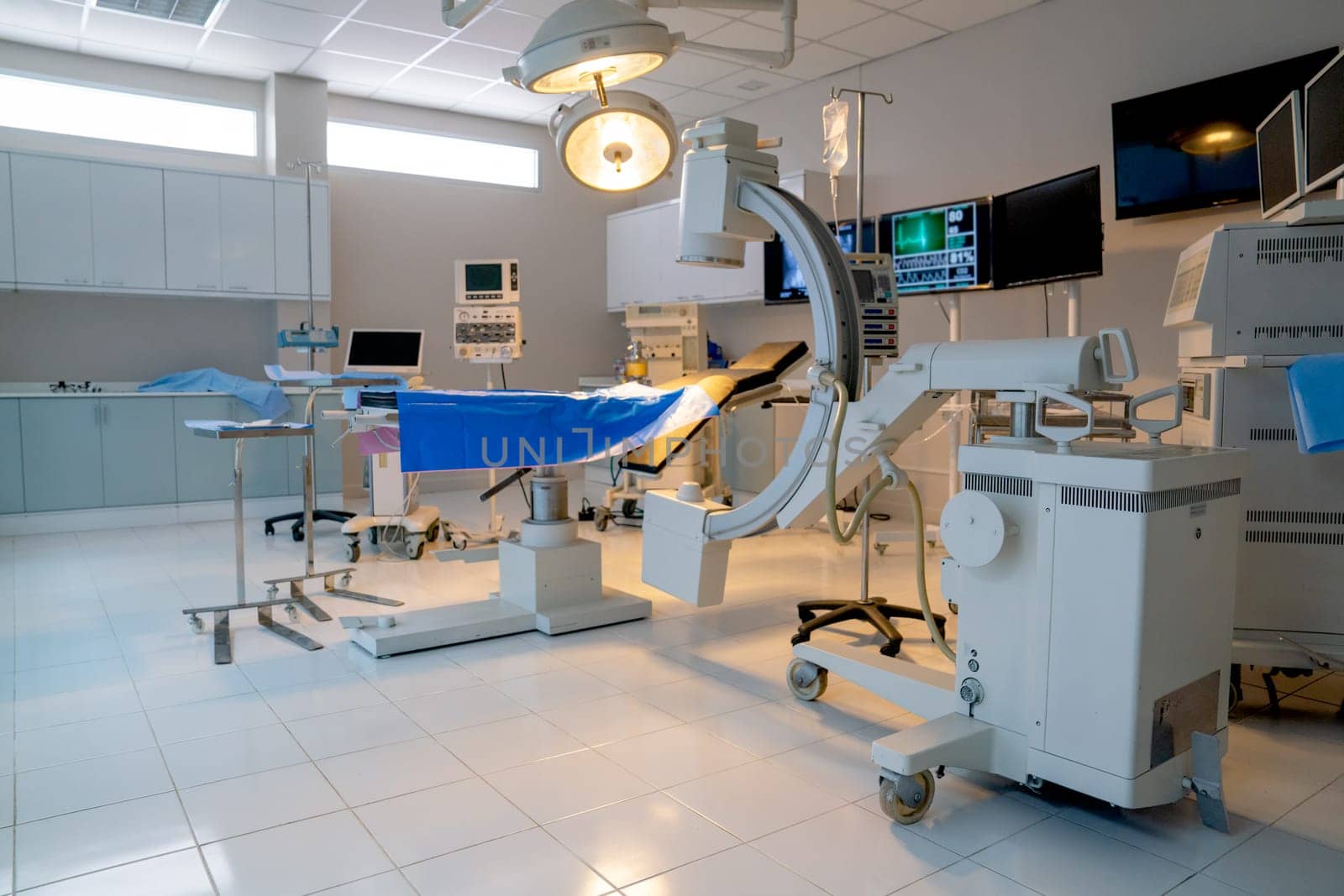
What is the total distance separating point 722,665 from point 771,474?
3631mm

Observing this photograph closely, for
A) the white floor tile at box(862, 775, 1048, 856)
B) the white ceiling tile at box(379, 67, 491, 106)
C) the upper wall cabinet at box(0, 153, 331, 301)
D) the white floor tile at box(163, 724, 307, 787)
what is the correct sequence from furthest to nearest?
the white ceiling tile at box(379, 67, 491, 106) → the upper wall cabinet at box(0, 153, 331, 301) → the white floor tile at box(163, 724, 307, 787) → the white floor tile at box(862, 775, 1048, 856)

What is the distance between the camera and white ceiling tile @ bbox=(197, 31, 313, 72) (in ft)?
19.2

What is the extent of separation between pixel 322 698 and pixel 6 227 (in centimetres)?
458

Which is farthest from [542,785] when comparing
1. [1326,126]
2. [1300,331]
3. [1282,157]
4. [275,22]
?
[275,22]

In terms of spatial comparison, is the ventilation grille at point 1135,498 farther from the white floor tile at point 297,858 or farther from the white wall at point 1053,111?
the white wall at point 1053,111

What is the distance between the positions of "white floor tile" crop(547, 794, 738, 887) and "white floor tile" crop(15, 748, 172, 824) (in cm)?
106

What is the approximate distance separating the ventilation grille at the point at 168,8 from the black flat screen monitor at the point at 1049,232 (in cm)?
461

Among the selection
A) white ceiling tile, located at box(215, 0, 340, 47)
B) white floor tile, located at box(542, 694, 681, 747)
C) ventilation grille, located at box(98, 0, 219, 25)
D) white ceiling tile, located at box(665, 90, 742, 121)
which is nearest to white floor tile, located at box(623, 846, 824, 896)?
white floor tile, located at box(542, 694, 681, 747)

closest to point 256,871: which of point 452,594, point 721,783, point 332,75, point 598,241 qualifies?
point 721,783

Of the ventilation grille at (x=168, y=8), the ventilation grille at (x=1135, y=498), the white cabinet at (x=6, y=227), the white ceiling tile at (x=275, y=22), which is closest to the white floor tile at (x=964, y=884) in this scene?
the ventilation grille at (x=1135, y=498)

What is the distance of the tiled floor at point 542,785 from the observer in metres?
1.85

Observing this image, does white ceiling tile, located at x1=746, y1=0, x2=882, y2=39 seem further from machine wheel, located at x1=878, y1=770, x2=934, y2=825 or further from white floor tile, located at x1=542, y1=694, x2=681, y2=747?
machine wheel, located at x1=878, y1=770, x2=934, y2=825

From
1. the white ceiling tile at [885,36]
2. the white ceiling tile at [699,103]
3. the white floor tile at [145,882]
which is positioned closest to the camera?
the white floor tile at [145,882]

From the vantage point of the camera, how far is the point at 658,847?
1956 mm
